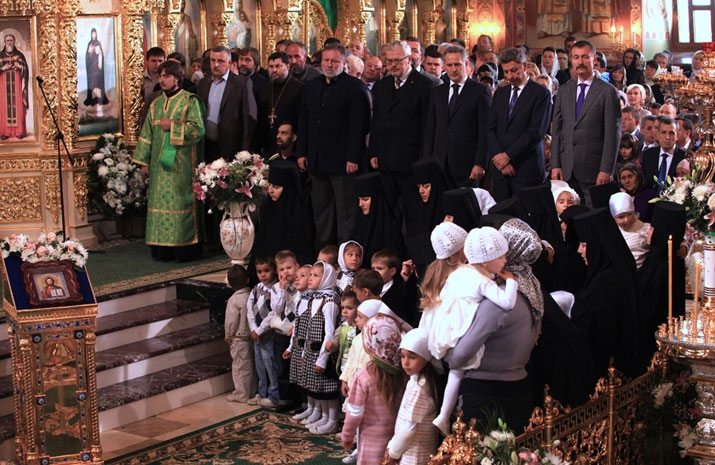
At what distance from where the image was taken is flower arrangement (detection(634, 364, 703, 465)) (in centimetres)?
669

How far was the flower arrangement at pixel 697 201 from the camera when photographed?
22.1ft

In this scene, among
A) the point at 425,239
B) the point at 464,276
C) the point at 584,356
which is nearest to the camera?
the point at 464,276

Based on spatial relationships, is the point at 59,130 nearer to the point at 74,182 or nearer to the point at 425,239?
the point at 74,182

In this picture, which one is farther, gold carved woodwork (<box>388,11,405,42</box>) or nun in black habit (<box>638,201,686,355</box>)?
gold carved woodwork (<box>388,11,405,42</box>)

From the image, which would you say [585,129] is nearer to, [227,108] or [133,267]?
[227,108]

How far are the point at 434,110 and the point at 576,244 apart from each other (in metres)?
2.85

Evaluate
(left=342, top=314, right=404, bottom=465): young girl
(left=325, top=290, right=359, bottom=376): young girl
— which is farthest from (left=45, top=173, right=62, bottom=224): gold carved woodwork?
(left=342, top=314, right=404, bottom=465): young girl

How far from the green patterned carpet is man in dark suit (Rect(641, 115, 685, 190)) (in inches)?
156

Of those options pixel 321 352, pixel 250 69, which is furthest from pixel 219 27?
pixel 321 352

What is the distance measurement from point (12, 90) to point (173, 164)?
1.78 m

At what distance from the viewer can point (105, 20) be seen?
39.9 feet

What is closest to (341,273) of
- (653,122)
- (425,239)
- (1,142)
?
(425,239)

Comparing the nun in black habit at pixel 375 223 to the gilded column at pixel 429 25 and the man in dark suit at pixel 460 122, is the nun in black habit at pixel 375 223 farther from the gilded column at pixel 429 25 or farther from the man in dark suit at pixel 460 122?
the gilded column at pixel 429 25

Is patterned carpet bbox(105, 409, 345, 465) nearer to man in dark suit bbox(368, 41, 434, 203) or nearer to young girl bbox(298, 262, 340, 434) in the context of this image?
young girl bbox(298, 262, 340, 434)
